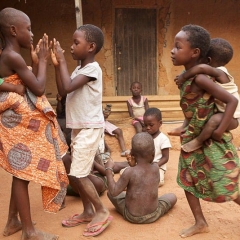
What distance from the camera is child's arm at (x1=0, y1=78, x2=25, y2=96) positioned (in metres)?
2.62

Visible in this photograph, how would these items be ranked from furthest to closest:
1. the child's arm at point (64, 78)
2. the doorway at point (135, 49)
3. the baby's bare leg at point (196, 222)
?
the doorway at point (135, 49)
the baby's bare leg at point (196, 222)
the child's arm at point (64, 78)

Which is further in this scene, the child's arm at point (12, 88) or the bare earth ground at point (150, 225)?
the bare earth ground at point (150, 225)

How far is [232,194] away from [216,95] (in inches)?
29.8

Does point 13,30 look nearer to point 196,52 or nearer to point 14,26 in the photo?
point 14,26

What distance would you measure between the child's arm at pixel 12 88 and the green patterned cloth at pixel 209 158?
1.23 meters

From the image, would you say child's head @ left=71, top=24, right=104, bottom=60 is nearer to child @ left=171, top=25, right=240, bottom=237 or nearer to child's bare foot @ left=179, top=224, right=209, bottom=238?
child @ left=171, top=25, right=240, bottom=237

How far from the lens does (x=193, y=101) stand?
2750 mm

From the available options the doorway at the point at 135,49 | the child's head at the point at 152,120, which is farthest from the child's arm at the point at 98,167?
the doorway at the point at 135,49

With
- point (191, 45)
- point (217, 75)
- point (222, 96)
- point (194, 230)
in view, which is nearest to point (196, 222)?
point (194, 230)

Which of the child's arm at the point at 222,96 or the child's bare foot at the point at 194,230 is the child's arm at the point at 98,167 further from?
the child's arm at the point at 222,96

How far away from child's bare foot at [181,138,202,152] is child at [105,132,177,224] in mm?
354

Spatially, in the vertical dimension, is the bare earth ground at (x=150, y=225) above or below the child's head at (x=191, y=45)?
below

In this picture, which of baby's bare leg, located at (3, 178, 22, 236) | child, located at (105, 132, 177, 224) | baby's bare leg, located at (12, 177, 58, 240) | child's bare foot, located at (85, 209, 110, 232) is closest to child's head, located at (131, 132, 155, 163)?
child, located at (105, 132, 177, 224)

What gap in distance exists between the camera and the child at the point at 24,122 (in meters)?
2.62
